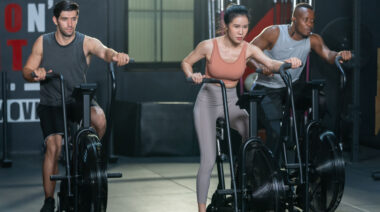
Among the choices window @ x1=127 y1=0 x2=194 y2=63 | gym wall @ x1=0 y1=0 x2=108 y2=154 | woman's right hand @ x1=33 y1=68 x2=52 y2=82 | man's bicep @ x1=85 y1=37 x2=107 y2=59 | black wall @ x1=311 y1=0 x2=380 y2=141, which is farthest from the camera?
window @ x1=127 y1=0 x2=194 y2=63

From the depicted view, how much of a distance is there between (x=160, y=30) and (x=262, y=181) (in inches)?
225

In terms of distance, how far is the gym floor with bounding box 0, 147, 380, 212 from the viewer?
6.90 m

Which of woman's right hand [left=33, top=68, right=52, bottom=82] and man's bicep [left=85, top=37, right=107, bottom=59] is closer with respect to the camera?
woman's right hand [left=33, top=68, right=52, bottom=82]

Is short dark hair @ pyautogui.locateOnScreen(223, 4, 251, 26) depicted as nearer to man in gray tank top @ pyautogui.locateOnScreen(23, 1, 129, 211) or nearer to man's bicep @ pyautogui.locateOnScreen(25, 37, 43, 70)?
man in gray tank top @ pyautogui.locateOnScreen(23, 1, 129, 211)

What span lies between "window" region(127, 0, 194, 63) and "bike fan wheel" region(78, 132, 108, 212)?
201 inches

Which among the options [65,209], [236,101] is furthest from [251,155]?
[65,209]

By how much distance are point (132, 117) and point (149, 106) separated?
28 centimetres

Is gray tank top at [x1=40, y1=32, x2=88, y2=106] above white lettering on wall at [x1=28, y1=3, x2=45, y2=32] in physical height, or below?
below

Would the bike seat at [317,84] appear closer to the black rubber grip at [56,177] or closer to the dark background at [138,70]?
the black rubber grip at [56,177]

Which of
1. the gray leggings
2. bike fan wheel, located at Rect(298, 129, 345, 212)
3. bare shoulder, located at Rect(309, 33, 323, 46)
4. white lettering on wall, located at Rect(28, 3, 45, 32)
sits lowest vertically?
bike fan wheel, located at Rect(298, 129, 345, 212)

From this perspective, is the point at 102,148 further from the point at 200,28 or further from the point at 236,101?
the point at 200,28

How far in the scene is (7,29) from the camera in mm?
9703

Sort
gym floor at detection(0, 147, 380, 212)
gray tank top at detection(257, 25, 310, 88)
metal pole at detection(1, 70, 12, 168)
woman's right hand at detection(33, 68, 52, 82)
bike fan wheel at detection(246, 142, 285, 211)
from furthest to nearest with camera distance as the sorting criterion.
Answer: metal pole at detection(1, 70, 12, 168)
gym floor at detection(0, 147, 380, 212)
gray tank top at detection(257, 25, 310, 88)
woman's right hand at detection(33, 68, 52, 82)
bike fan wheel at detection(246, 142, 285, 211)

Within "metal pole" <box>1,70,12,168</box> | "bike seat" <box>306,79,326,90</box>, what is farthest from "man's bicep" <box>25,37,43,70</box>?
"metal pole" <box>1,70,12,168</box>
